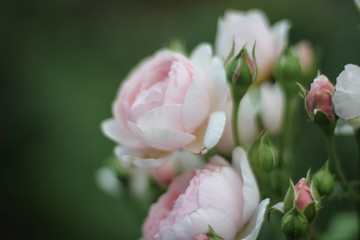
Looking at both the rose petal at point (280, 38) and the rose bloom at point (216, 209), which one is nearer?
the rose bloom at point (216, 209)

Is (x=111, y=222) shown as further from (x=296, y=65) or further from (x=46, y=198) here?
(x=296, y=65)

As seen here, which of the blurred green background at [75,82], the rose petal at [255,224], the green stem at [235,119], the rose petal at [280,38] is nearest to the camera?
the rose petal at [255,224]

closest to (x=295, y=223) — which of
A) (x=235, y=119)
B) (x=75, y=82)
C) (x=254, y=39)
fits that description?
(x=235, y=119)

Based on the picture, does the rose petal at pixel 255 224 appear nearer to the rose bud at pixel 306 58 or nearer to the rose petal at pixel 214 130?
the rose petal at pixel 214 130

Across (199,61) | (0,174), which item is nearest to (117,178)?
(199,61)

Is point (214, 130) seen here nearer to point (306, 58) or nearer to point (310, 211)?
point (310, 211)

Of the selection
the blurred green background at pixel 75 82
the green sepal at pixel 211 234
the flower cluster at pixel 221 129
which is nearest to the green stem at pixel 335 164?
the flower cluster at pixel 221 129
